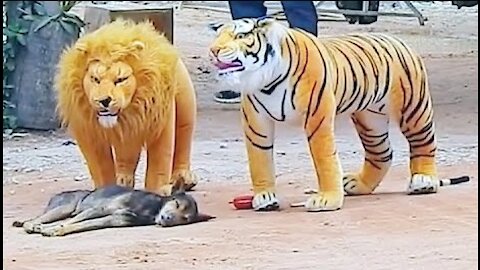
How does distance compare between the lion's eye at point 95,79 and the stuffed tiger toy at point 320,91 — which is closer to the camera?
the lion's eye at point 95,79

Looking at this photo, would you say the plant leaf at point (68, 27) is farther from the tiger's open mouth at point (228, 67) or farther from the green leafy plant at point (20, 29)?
the tiger's open mouth at point (228, 67)

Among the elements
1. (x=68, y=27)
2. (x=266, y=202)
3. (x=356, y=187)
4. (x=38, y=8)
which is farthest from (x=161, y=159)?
(x=38, y=8)

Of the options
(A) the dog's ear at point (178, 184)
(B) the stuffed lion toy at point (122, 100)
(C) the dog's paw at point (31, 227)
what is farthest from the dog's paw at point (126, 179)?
(C) the dog's paw at point (31, 227)

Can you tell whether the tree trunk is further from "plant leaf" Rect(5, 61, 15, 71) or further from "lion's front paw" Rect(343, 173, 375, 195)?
"lion's front paw" Rect(343, 173, 375, 195)

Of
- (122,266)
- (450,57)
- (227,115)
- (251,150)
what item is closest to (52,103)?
(227,115)

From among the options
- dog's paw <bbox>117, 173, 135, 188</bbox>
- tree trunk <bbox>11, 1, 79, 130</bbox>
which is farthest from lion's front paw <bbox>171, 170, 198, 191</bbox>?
tree trunk <bbox>11, 1, 79, 130</bbox>

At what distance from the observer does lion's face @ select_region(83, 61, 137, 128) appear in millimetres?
5422

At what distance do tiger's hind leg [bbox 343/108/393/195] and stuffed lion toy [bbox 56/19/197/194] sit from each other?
0.96 metres

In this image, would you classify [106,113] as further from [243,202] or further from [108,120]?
[243,202]

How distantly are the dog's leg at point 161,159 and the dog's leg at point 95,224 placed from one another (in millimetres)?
442

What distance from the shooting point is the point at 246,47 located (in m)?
5.55

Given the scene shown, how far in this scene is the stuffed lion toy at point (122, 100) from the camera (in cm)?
548

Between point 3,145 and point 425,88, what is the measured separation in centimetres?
314

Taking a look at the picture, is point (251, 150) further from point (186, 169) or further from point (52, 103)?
point (52, 103)
